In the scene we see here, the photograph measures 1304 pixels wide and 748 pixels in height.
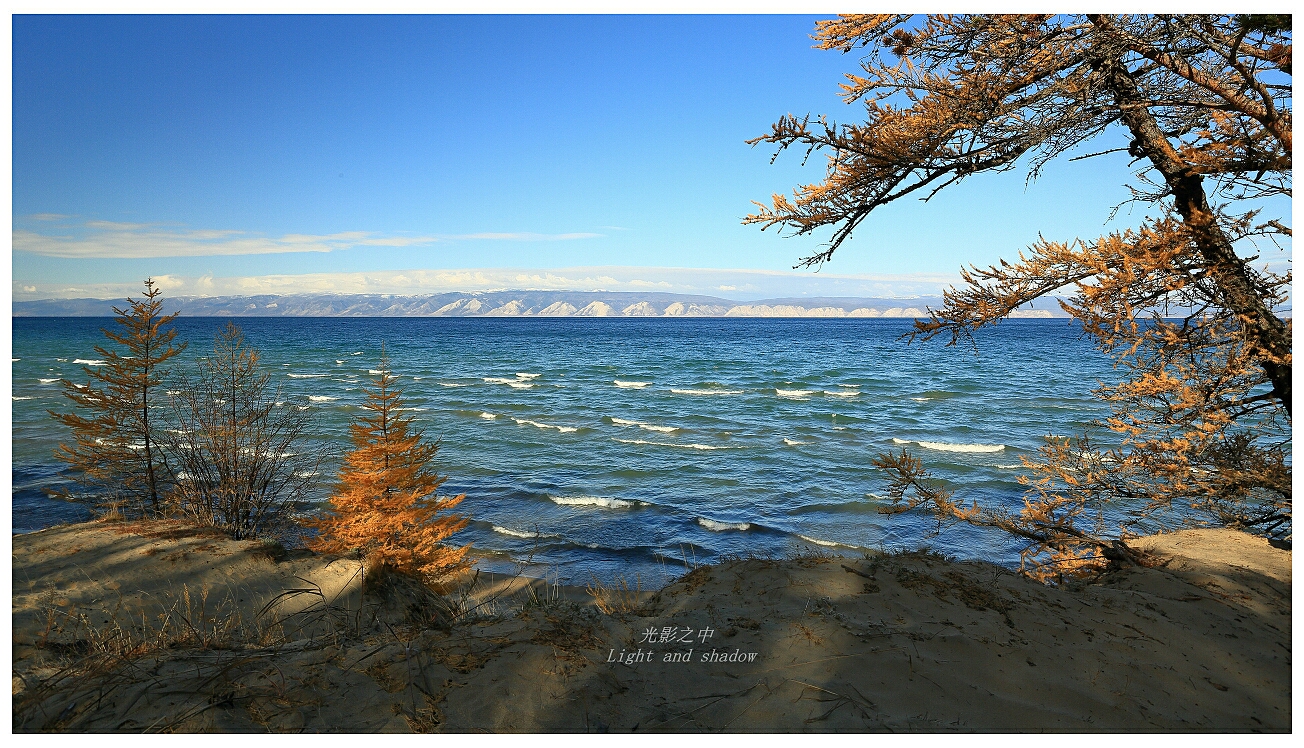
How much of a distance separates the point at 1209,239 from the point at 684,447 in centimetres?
1671

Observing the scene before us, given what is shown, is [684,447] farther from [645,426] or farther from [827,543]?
[827,543]

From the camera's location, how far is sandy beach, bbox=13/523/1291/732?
363 centimetres

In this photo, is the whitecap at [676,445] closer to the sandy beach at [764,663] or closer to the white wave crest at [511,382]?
the sandy beach at [764,663]

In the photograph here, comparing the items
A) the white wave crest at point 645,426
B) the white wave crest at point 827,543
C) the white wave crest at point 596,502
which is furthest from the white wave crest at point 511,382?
the white wave crest at point 827,543

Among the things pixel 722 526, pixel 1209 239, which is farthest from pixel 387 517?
pixel 1209 239

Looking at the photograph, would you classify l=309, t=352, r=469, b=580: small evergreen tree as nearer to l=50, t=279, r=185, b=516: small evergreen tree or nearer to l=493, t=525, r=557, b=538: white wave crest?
l=493, t=525, r=557, b=538: white wave crest

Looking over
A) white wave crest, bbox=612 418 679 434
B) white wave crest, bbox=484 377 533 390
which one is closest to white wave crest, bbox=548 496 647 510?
white wave crest, bbox=612 418 679 434

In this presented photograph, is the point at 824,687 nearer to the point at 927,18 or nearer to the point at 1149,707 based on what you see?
the point at 1149,707

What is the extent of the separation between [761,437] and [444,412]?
566 inches

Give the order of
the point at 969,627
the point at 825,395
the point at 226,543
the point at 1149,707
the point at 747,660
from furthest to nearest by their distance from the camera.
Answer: the point at 825,395 → the point at 226,543 → the point at 969,627 → the point at 747,660 → the point at 1149,707

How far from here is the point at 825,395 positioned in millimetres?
33719

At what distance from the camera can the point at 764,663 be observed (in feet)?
14.0

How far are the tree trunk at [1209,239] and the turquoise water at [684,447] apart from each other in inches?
88.1

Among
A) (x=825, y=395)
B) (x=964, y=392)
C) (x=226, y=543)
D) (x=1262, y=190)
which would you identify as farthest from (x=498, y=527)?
(x=964, y=392)
